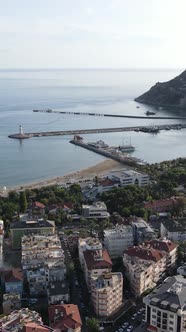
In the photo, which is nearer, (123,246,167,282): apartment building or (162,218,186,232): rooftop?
(123,246,167,282): apartment building

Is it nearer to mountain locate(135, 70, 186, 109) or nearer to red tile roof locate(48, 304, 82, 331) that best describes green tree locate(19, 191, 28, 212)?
red tile roof locate(48, 304, 82, 331)

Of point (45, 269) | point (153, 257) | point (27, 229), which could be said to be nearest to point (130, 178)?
point (27, 229)

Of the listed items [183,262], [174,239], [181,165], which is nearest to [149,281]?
[183,262]

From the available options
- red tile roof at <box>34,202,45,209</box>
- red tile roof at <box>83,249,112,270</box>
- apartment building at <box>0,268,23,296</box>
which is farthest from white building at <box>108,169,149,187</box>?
apartment building at <box>0,268,23,296</box>

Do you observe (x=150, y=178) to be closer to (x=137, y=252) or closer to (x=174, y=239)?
(x=174, y=239)

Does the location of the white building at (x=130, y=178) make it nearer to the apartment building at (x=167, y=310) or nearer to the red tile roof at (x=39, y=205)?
the red tile roof at (x=39, y=205)

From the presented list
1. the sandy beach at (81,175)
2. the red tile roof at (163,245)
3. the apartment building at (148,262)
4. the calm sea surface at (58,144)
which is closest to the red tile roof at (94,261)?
the apartment building at (148,262)
